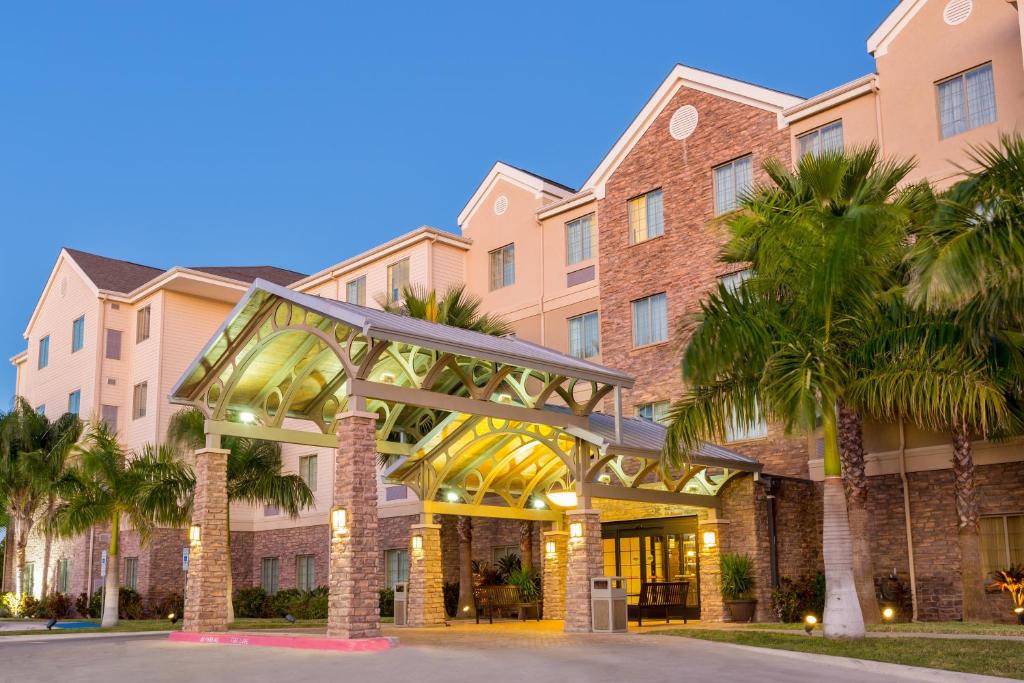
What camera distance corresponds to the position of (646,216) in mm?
28953

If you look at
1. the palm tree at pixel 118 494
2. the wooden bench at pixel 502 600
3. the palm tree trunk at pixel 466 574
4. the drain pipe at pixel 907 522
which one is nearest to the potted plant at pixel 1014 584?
the drain pipe at pixel 907 522

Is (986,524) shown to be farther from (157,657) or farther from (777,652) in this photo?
(157,657)

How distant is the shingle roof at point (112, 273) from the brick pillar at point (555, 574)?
2478 centimetres

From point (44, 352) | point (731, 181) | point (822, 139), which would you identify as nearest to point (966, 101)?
point (822, 139)

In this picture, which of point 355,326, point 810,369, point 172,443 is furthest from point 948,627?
point 172,443

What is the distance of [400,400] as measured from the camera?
55.6ft

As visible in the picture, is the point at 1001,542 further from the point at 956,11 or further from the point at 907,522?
the point at 956,11

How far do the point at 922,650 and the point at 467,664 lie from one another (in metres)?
6.15

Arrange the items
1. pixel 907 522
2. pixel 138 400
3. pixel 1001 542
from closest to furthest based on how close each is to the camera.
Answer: pixel 1001 542, pixel 907 522, pixel 138 400

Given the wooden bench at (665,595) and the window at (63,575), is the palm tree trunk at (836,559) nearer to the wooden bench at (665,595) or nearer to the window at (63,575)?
the wooden bench at (665,595)

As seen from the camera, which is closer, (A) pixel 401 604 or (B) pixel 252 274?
(A) pixel 401 604

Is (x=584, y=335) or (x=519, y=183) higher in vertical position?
(x=519, y=183)

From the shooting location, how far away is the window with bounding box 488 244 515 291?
33.3m

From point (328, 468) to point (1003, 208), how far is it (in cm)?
2643
